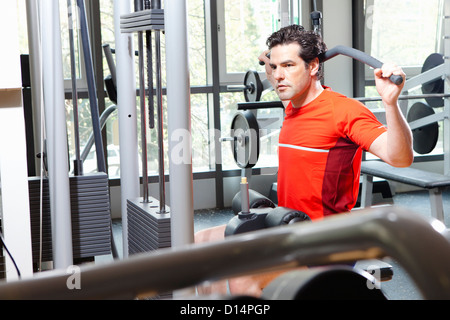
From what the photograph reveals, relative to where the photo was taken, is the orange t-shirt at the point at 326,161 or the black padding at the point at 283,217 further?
the orange t-shirt at the point at 326,161

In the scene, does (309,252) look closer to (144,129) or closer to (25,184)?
(25,184)

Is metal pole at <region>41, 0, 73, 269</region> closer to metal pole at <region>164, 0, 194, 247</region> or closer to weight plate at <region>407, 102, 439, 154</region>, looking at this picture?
metal pole at <region>164, 0, 194, 247</region>

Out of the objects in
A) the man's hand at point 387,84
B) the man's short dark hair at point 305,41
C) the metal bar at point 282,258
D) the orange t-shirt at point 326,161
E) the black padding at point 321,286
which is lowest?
the orange t-shirt at point 326,161

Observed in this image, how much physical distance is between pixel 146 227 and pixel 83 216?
0.63 meters

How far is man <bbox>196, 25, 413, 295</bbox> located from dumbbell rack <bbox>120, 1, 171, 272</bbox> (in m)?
0.34

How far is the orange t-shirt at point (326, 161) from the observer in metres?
2.18

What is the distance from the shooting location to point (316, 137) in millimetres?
2223

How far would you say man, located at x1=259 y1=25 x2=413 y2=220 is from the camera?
2064 millimetres

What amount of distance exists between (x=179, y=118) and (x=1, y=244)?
69 centimetres

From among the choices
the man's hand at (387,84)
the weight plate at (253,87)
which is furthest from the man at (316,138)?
the weight plate at (253,87)

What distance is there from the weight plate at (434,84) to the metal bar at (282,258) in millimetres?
4910

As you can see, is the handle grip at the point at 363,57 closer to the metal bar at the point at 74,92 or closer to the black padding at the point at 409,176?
the metal bar at the point at 74,92

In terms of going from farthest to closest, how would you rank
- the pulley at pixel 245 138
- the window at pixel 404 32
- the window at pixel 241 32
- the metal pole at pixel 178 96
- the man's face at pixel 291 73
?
the window at pixel 404 32, the window at pixel 241 32, the pulley at pixel 245 138, the man's face at pixel 291 73, the metal pole at pixel 178 96

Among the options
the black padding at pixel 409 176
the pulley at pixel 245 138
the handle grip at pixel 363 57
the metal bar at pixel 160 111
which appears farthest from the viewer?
the pulley at pixel 245 138
